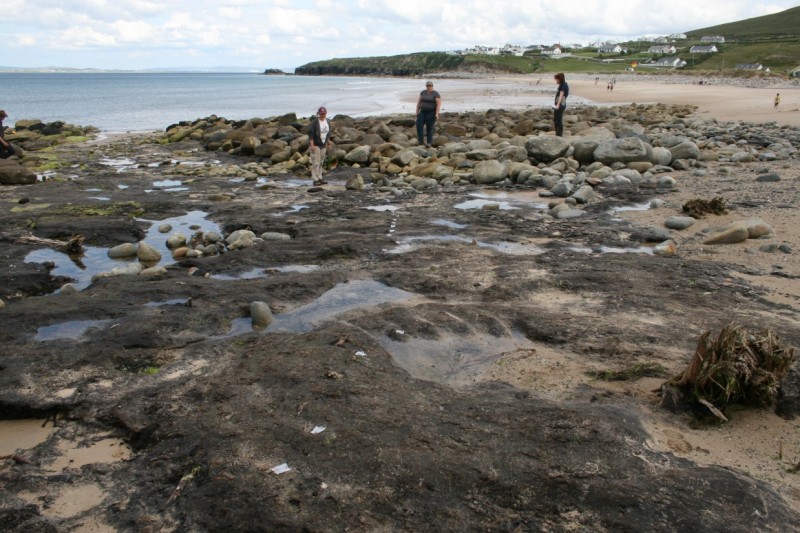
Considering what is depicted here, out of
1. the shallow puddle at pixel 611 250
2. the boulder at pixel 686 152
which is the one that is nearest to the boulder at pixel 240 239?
the shallow puddle at pixel 611 250

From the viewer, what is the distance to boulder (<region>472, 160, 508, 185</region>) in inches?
524

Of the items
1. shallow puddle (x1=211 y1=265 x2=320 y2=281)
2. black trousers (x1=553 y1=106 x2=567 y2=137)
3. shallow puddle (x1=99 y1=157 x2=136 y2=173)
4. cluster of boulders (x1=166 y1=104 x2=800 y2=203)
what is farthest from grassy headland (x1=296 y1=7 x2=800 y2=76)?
shallow puddle (x1=211 y1=265 x2=320 y2=281)

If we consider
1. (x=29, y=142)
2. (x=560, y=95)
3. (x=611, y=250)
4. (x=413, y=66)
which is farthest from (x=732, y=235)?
(x=413, y=66)

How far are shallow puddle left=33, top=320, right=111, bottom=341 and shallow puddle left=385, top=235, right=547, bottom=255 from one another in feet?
12.4

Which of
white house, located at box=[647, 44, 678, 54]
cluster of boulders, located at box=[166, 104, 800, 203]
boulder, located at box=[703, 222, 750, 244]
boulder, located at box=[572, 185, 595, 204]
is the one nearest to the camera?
boulder, located at box=[703, 222, 750, 244]

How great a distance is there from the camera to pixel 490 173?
43.7 feet

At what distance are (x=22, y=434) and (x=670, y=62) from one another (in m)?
111

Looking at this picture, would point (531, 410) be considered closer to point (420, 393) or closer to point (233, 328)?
point (420, 393)

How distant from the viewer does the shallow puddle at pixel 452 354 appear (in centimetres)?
483

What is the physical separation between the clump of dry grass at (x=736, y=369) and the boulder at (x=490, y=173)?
9539 mm

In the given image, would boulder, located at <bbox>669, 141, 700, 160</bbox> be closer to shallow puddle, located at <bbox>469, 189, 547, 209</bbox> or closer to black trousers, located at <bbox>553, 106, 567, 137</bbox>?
black trousers, located at <bbox>553, 106, 567, 137</bbox>

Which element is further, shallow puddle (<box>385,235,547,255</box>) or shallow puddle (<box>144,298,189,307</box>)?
shallow puddle (<box>385,235,547,255</box>)

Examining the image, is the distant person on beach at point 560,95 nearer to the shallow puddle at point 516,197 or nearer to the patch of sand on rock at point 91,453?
the shallow puddle at point 516,197

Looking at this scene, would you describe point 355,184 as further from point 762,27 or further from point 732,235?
point 762,27
